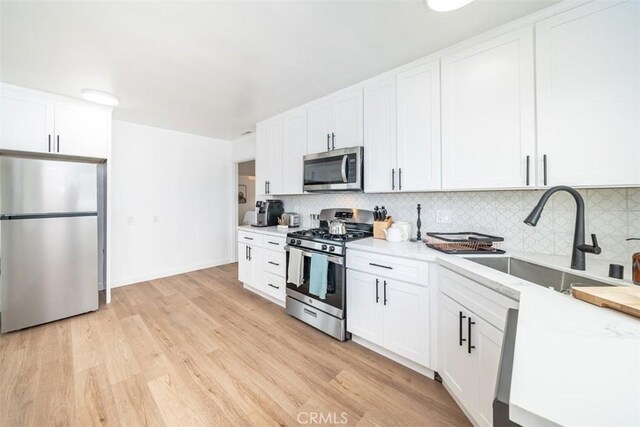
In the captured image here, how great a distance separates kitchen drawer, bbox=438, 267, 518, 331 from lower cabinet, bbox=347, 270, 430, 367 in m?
0.18

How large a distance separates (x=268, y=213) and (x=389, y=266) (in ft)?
7.19

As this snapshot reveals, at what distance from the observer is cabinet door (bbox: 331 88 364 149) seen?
250 cm

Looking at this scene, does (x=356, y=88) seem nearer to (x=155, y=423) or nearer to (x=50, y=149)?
(x=155, y=423)

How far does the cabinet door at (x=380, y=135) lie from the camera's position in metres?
2.26

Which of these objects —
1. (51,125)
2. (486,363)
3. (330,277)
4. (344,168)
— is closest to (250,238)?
(330,277)

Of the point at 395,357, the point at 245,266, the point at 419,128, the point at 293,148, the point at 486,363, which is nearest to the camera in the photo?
the point at 486,363

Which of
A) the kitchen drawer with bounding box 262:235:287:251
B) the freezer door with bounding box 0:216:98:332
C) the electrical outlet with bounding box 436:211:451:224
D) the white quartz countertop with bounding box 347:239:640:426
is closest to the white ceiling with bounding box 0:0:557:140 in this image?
the electrical outlet with bounding box 436:211:451:224

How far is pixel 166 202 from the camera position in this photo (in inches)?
164

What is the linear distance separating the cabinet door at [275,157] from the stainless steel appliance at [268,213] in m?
0.22

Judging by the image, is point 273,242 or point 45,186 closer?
point 45,186

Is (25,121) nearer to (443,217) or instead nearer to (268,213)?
(268,213)

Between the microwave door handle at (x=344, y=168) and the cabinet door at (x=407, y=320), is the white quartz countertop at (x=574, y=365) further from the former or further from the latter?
the microwave door handle at (x=344, y=168)

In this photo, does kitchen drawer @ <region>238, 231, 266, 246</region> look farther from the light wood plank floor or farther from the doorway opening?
the doorway opening

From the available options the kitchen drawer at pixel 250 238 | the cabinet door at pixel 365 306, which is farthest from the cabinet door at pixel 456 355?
the kitchen drawer at pixel 250 238
